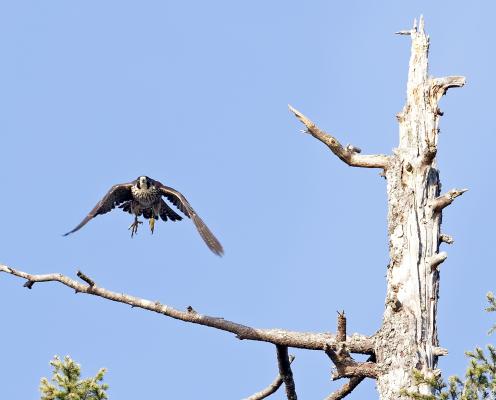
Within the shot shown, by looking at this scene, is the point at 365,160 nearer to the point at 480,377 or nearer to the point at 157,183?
the point at 480,377

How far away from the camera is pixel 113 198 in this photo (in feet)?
46.5

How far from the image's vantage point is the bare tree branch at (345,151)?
969 centimetres

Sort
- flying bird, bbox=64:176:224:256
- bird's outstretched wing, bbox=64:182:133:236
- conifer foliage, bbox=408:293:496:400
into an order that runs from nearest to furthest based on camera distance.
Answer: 1. conifer foliage, bbox=408:293:496:400
2. bird's outstretched wing, bbox=64:182:133:236
3. flying bird, bbox=64:176:224:256

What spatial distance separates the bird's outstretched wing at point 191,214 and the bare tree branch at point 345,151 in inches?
67.6

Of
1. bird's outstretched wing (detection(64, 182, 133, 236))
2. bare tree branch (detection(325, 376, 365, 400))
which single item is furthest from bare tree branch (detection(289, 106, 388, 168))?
bird's outstretched wing (detection(64, 182, 133, 236))

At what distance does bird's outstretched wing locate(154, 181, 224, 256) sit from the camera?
1089 cm

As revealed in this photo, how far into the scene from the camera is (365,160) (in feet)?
32.4

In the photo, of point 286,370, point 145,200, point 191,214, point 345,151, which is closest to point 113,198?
point 145,200

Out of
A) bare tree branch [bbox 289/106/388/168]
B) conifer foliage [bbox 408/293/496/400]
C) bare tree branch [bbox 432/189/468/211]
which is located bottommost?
conifer foliage [bbox 408/293/496/400]

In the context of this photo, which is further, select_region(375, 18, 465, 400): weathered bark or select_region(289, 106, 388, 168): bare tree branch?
select_region(289, 106, 388, 168): bare tree branch

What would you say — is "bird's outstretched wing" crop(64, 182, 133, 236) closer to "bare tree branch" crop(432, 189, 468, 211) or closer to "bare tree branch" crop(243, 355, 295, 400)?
"bare tree branch" crop(243, 355, 295, 400)

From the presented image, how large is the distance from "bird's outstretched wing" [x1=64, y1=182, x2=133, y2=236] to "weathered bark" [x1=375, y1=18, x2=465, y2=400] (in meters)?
4.97

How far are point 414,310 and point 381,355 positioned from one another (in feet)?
1.64

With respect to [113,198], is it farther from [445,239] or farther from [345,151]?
[445,239]
